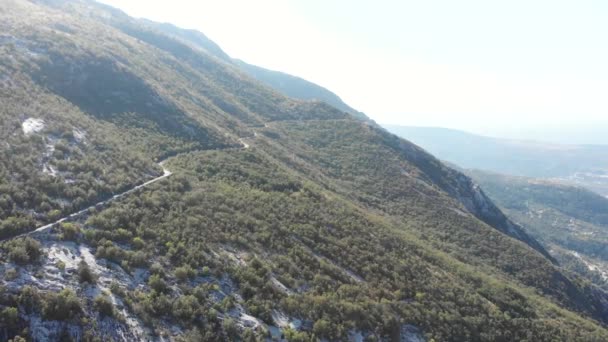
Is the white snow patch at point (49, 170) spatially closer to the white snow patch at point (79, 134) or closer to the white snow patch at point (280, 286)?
the white snow patch at point (79, 134)

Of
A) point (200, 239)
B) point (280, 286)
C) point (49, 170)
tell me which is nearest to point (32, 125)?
point (49, 170)

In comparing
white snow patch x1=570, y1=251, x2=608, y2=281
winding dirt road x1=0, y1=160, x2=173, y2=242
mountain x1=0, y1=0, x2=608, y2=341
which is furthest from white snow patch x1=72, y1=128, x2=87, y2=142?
white snow patch x1=570, y1=251, x2=608, y2=281

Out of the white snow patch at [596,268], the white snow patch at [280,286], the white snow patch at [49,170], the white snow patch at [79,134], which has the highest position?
the white snow patch at [79,134]

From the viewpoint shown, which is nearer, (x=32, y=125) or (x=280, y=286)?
(x=280, y=286)

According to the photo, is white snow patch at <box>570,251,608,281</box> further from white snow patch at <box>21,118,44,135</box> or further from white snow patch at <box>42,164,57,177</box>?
white snow patch at <box>21,118,44,135</box>

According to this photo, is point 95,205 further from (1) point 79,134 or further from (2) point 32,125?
(1) point 79,134

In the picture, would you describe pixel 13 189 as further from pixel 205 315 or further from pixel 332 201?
pixel 332 201

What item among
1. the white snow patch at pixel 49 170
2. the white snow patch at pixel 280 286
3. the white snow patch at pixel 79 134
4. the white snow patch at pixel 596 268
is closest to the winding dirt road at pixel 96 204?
the white snow patch at pixel 49 170

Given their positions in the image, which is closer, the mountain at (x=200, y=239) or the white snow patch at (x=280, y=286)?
the mountain at (x=200, y=239)
